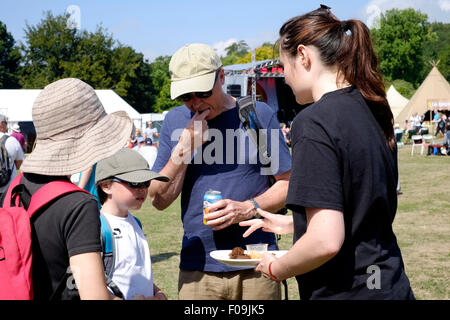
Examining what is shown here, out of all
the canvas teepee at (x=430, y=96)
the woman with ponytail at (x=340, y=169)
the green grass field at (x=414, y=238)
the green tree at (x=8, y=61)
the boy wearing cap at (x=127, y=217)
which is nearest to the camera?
the woman with ponytail at (x=340, y=169)

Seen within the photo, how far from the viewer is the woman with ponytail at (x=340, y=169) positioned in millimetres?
1906

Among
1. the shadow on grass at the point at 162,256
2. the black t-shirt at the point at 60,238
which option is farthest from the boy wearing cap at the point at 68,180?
the shadow on grass at the point at 162,256

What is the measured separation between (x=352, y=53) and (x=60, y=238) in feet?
4.39

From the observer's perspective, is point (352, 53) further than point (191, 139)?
No

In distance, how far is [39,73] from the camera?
53.5 m

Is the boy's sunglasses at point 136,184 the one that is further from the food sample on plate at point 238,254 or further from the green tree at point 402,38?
the green tree at point 402,38

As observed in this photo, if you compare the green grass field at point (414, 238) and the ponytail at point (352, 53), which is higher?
the ponytail at point (352, 53)

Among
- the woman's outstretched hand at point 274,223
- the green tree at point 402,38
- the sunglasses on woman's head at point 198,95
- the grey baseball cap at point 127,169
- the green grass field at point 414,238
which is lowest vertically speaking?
the green grass field at point 414,238

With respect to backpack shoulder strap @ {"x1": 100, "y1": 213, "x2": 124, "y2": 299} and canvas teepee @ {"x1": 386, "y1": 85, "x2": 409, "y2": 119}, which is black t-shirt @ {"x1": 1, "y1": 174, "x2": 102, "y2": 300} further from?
canvas teepee @ {"x1": 386, "y1": 85, "x2": 409, "y2": 119}

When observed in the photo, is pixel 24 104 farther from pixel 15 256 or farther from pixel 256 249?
pixel 15 256

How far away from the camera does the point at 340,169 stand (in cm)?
193

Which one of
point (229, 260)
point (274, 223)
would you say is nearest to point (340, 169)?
point (274, 223)

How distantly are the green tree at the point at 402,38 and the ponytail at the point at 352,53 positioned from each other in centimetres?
7210

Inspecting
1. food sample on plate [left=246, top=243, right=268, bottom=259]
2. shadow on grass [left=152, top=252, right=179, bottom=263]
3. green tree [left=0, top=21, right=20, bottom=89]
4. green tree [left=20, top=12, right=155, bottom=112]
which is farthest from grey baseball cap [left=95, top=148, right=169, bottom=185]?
green tree [left=0, top=21, right=20, bottom=89]
